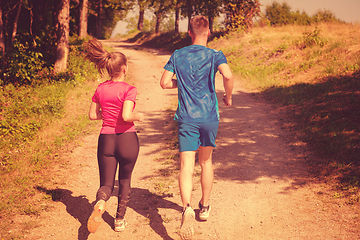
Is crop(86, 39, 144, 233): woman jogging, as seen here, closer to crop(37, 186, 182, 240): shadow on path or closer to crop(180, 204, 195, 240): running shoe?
crop(180, 204, 195, 240): running shoe

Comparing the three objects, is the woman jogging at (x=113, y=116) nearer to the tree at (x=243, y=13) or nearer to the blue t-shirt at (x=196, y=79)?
the blue t-shirt at (x=196, y=79)

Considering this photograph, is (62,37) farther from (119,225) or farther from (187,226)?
(187,226)

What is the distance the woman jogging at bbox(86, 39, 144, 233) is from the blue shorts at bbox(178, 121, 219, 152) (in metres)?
0.55

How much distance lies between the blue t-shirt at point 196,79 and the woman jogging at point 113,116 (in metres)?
0.55

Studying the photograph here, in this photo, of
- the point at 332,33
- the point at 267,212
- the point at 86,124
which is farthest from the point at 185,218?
the point at 332,33

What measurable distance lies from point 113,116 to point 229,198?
2.56 m

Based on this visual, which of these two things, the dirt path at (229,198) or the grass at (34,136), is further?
the grass at (34,136)

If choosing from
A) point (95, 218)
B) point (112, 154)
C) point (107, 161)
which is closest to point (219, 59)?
point (112, 154)

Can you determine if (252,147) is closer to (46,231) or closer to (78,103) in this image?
(46,231)

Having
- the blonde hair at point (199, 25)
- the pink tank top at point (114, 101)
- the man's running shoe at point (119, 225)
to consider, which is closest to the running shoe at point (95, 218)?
the man's running shoe at point (119, 225)

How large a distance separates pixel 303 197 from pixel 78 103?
7577 millimetres

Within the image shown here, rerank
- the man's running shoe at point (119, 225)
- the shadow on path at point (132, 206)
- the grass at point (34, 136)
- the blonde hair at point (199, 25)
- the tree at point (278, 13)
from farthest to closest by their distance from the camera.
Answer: the tree at point (278, 13)
the grass at point (34, 136)
the shadow on path at point (132, 206)
the man's running shoe at point (119, 225)
the blonde hair at point (199, 25)

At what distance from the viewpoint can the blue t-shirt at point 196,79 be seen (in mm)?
3242

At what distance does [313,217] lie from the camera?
13.5 feet
